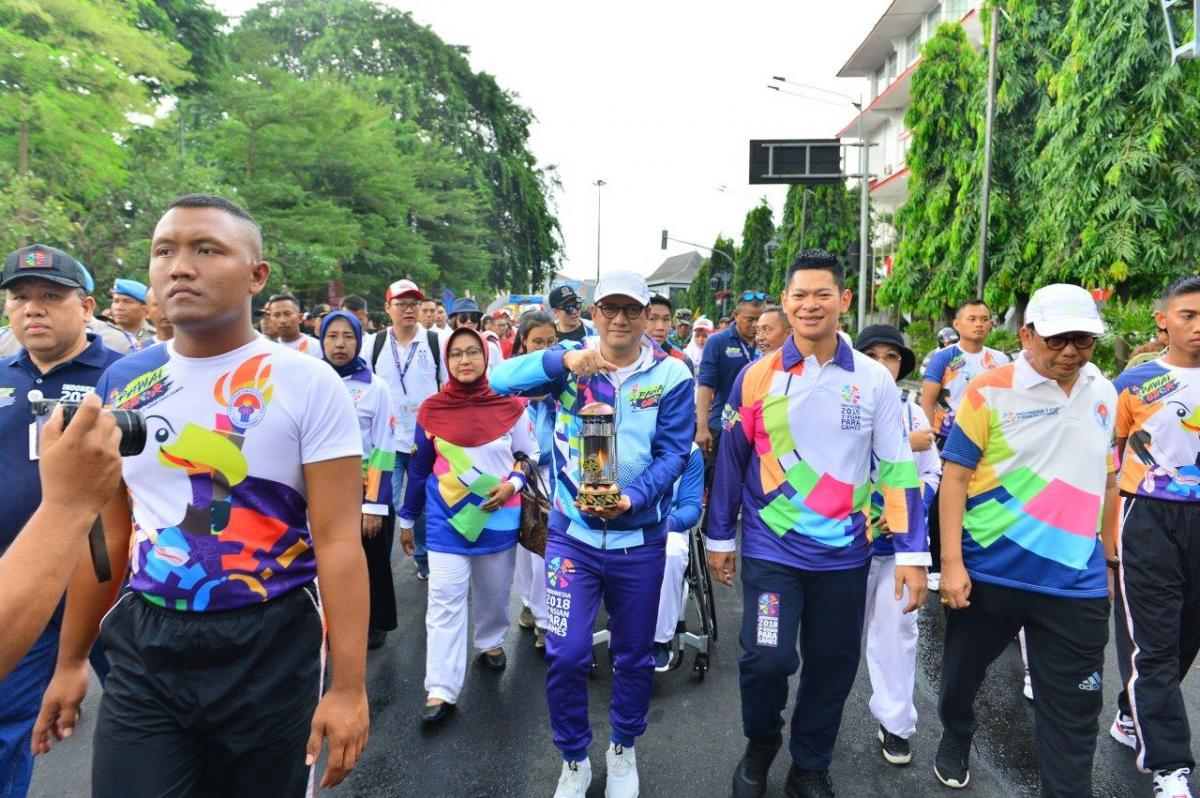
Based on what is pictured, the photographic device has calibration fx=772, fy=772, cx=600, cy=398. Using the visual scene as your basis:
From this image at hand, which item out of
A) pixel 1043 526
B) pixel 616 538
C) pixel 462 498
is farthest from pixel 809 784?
pixel 462 498

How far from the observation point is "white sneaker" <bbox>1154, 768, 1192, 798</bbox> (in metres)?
3.23

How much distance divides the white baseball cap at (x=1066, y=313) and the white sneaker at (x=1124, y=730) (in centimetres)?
214

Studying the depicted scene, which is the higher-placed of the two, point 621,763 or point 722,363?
point 722,363

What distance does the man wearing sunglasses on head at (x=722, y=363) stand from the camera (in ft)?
22.8

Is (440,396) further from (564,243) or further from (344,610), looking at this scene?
(564,243)

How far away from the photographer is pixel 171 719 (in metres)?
1.95

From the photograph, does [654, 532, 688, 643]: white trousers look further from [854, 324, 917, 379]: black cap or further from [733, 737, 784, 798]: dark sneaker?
[854, 324, 917, 379]: black cap

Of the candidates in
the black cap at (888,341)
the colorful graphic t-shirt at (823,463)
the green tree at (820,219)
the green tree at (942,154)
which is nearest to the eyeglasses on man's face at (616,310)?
the colorful graphic t-shirt at (823,463)

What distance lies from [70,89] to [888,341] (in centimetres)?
1376

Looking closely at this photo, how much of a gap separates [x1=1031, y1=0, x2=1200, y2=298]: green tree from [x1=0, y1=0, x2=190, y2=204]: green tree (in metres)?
17.4

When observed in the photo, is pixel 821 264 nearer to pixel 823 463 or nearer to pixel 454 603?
pixel 823 463

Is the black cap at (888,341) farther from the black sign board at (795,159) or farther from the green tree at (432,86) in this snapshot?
the green tree at (432,86)

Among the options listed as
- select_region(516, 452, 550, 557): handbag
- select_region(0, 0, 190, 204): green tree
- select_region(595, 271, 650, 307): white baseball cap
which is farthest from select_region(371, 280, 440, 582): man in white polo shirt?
select_region(0, 0, 190, 204): green tree

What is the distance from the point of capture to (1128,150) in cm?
1453
